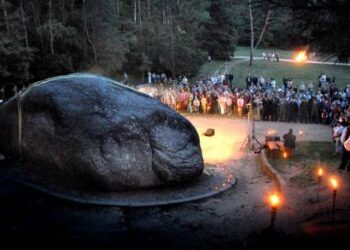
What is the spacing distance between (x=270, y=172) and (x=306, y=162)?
5.95ft

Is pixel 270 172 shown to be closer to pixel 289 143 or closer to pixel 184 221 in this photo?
pixel 289 143

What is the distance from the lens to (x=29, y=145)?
49.6ft

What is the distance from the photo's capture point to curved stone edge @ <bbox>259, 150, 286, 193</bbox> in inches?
579

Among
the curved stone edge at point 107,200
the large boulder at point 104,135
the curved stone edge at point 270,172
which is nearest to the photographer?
the curved stone edge at point 107,200

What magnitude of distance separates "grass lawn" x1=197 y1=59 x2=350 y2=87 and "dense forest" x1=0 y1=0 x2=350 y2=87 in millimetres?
3903

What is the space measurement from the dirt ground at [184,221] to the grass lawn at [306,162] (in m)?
0.91

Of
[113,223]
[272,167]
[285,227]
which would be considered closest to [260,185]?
[272,167]

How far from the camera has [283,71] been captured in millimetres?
48094

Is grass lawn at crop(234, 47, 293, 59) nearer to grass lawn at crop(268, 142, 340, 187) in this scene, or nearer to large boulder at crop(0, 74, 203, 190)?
grass lawn at crop(268, 142, 340, 187)

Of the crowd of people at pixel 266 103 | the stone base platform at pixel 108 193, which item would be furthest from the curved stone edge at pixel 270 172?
the crowd of people at pixel 266 103

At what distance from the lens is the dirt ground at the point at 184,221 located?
9.74 meters

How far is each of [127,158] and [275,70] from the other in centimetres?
3715

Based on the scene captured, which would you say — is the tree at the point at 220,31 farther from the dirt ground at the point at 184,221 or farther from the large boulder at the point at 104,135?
the dirt ground at the point at 184,221

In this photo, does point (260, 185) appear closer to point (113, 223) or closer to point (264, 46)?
point (113, 223)
